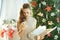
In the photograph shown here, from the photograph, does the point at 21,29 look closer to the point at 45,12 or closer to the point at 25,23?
the point at 25,23

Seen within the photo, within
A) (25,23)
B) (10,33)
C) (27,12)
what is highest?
(27,12)

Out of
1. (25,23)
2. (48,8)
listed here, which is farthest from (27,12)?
(48,8)

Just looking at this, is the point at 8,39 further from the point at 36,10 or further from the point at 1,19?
the point at 36,10

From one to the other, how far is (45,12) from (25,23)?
246mm

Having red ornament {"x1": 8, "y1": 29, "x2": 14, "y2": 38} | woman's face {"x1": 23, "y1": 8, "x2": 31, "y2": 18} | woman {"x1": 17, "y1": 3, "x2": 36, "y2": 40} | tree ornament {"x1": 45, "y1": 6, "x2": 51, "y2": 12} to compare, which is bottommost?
red ornament {"x1": 8, "y1": 29, "x2": 14, "y2": 38}

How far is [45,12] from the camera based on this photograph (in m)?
2.05

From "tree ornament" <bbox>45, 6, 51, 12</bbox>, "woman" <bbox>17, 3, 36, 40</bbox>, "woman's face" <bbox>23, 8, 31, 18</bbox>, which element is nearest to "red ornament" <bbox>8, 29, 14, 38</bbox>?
"woman" <bbox>17, 3, 36, 40</bbox>

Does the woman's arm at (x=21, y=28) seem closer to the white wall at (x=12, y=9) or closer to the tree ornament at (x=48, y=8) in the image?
the white wall at (x=12, y=9)

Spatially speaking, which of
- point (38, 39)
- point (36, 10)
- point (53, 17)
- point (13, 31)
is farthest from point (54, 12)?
point (13, 31)

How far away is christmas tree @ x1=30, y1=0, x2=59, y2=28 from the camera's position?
2.03 meters

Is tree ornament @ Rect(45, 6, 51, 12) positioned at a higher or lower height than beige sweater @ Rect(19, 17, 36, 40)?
higher

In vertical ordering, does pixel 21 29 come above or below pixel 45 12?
below

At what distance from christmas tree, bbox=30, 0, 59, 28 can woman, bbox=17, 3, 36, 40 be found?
6 cm

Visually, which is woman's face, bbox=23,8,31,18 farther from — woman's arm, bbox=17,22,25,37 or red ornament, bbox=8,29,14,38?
red ornament, bbox=8,29,14,38
